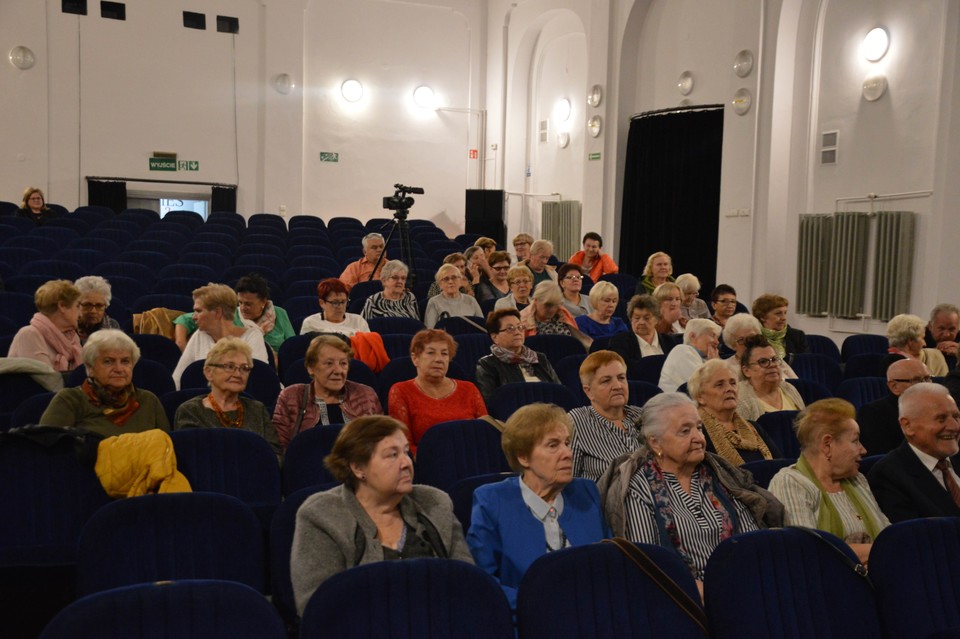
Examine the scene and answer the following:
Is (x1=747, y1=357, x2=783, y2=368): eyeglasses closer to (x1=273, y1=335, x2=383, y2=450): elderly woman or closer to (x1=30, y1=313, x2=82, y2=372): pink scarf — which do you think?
(x1=273, y1=335, x2=383, y2=450): elderly woman

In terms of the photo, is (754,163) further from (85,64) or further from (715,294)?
(85,64)

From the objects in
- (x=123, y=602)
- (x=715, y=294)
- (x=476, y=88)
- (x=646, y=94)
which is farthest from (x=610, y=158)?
(x=123, y=602)

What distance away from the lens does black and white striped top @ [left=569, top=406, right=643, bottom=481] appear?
3512mm

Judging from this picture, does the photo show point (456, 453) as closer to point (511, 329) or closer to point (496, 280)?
point (511, 329)

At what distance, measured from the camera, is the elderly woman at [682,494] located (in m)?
2.91

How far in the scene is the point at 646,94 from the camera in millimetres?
11578

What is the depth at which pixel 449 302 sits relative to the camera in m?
6.61

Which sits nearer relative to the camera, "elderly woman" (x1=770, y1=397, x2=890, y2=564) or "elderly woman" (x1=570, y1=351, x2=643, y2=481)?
"elderly woman" (x1=770, y1=397, x2=890, y2=564)

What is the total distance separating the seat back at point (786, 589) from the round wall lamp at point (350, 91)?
1285 centimetres

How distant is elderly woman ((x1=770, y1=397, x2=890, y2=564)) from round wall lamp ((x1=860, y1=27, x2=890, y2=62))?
658cm

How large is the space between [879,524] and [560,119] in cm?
1110

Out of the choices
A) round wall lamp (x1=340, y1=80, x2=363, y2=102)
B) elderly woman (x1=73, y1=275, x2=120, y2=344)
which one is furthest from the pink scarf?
round wall lamp (x1=340, y1=80, x2=363, y2=102)

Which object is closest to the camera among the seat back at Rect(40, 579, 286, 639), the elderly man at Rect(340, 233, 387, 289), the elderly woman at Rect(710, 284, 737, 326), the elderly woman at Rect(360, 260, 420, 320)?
the seat back at Rect(40, 579, 286, 639)

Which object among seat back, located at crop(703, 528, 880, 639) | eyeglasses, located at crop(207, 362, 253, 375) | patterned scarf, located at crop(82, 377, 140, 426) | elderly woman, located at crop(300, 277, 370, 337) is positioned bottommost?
seat back, located at crop(703, 528, 880, 639)
